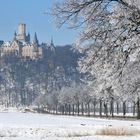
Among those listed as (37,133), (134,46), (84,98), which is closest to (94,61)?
(134,46)

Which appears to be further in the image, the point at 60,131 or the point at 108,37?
the point at 60,131

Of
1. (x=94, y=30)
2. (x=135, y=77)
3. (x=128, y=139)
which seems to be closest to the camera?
(x=94, y=30)

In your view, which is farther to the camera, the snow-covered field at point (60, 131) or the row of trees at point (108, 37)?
the snow-covered field at point (60, 131)

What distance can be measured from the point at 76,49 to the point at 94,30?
1479 millimetres

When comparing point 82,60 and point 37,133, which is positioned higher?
point 82,60

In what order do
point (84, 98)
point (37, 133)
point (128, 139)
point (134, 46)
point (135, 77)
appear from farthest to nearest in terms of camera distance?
point (84, 98), point (37, 133), point (128, 139), point (135, 77), point (134, 46)

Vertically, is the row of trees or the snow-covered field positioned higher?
Result: the row of trees

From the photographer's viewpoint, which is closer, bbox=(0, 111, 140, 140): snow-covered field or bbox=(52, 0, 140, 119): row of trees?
bbox=(52, 0, 140, 119): row of trees

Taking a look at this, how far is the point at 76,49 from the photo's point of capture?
76.5ft

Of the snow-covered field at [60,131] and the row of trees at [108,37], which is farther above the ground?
the row of trees at [108,37]

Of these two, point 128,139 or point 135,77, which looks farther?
point 128,139

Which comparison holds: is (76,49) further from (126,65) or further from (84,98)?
(84,98)

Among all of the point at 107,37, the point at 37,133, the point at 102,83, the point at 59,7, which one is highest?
the point at 59,7

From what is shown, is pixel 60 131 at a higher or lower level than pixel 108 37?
lower
